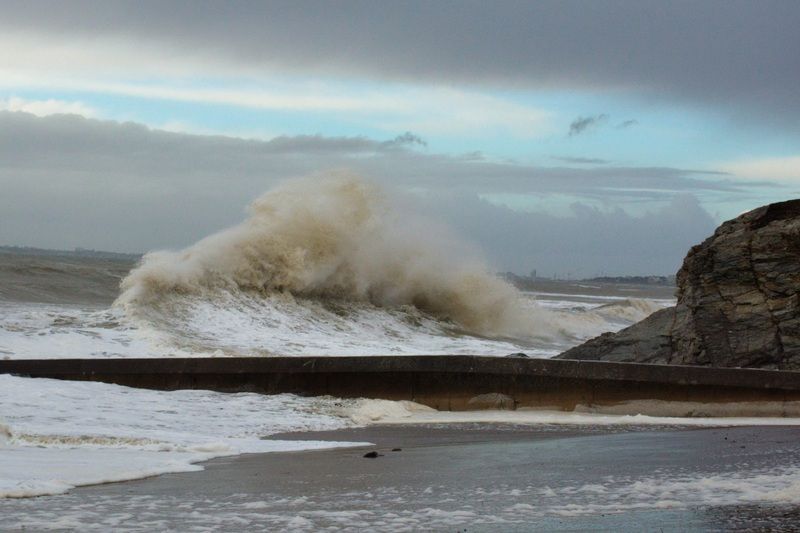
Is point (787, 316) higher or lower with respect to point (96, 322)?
higher

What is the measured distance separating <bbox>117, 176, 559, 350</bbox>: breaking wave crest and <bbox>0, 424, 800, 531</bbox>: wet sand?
12.8 meters

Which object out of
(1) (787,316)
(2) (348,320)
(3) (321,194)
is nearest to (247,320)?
(2) (348,320)

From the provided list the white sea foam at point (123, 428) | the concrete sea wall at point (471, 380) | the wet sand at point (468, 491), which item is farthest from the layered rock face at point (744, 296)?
the white sea foam at point (123, 428)

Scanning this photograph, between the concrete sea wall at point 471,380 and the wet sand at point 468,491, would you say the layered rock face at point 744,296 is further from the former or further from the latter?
the wet sand at point 468,491

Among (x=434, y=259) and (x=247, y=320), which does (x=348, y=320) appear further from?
(x=434, y=259)

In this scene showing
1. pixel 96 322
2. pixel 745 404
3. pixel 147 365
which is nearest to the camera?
pixel 745 404

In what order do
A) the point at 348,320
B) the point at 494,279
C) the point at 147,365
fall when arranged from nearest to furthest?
the point at 147,365
the point at 348,320
the point at 494,279

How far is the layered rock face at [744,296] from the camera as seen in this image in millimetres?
11281

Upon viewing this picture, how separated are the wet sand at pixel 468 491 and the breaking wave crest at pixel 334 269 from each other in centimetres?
1281

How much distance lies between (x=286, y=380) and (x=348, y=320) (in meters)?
11.4

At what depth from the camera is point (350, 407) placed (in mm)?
10266

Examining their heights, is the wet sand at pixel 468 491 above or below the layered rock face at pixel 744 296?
below

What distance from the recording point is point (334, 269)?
79.2 feet

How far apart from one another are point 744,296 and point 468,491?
22.2ft
